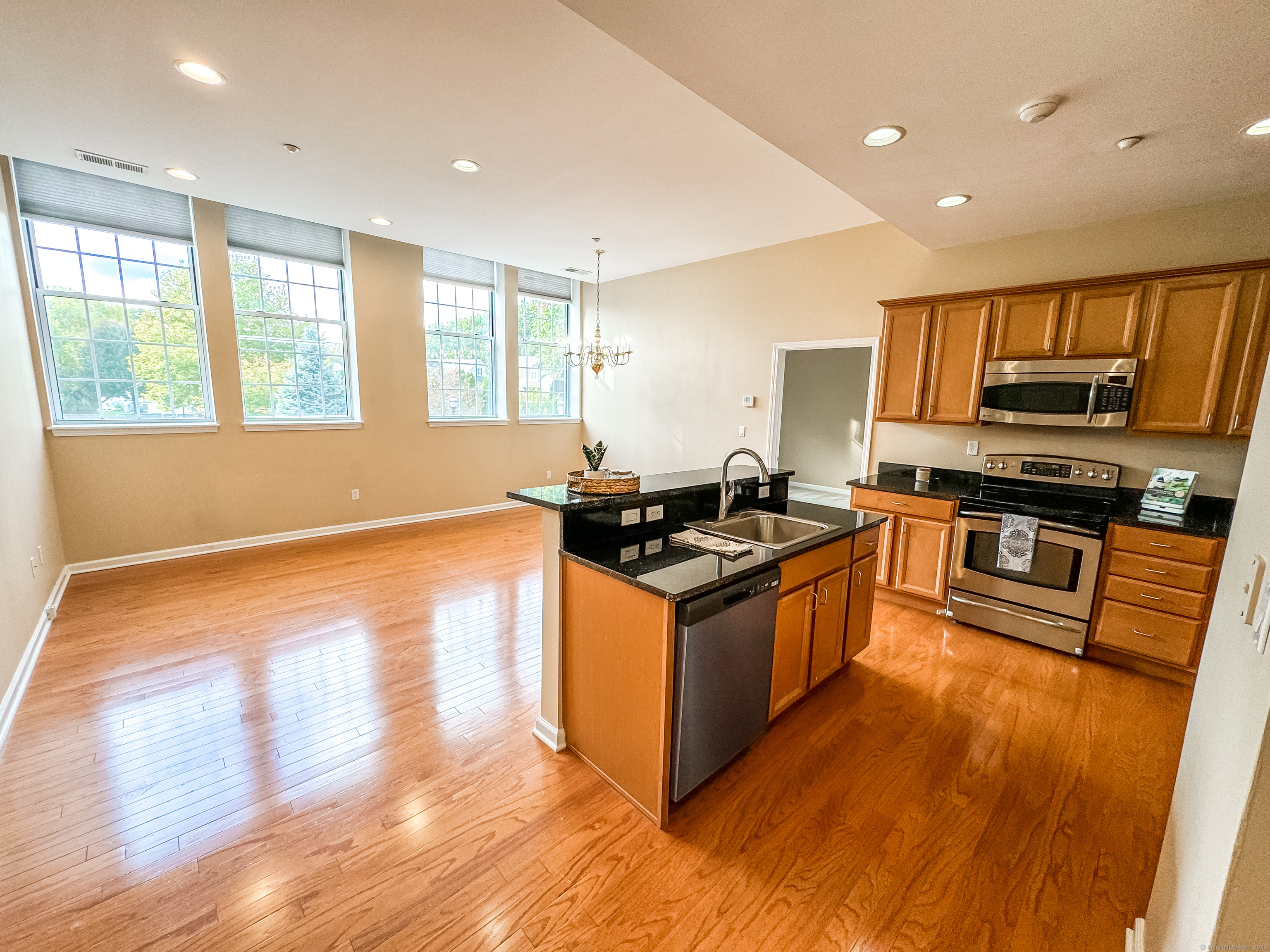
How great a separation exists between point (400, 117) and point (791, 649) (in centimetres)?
341

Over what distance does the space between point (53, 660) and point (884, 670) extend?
4.67 meters

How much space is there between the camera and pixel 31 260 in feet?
11.9

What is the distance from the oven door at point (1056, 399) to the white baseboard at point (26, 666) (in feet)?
18.3

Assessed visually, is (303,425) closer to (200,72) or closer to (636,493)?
(200,72)

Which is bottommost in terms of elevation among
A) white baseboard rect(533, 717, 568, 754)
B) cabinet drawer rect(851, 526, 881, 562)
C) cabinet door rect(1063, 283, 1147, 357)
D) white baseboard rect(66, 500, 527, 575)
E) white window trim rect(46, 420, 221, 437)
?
white baseboard rect(533, 717, 568, 754)

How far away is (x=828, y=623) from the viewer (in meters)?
2.45

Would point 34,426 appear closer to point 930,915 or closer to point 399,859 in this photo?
point 399,859

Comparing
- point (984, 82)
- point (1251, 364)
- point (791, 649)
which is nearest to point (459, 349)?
point (791, 649)

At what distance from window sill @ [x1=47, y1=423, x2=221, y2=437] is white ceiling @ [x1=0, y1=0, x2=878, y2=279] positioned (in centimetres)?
188

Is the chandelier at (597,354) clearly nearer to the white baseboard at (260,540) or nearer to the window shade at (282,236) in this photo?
the white baseboard at (260,540)

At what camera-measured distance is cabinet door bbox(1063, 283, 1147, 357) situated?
2.92 m

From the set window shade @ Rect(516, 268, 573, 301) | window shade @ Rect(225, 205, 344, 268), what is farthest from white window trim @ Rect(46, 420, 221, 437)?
window shade @ Rect(516, 268, 573, 301)

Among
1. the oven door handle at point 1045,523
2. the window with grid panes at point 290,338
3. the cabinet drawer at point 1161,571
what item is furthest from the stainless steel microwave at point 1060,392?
the window with grid panes at point 290,338

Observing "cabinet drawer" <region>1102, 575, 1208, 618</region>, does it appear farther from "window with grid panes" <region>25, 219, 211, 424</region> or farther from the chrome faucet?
"window with grid panes" <region>25, 219, 211, 424</region>
